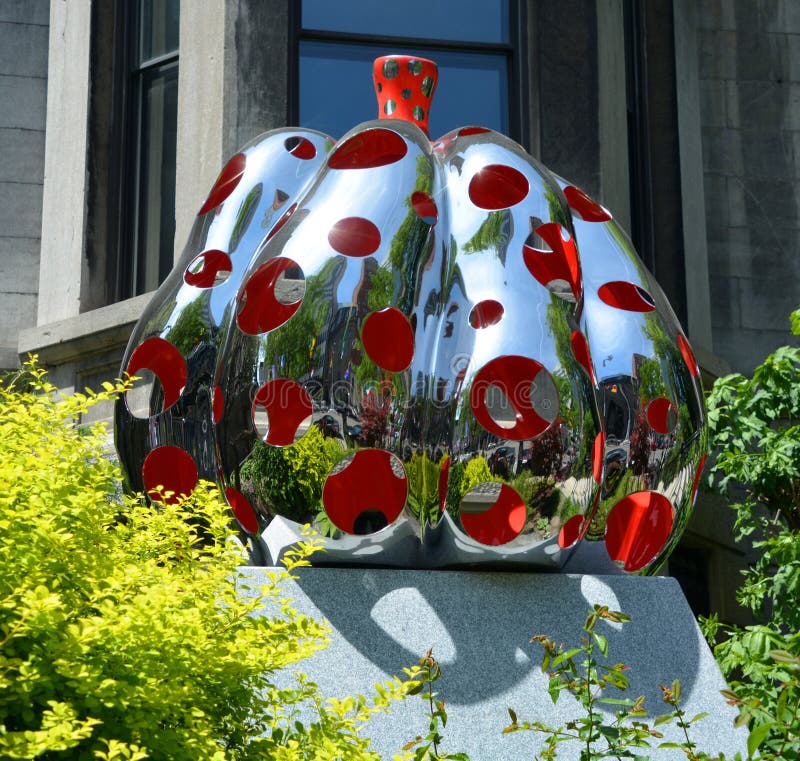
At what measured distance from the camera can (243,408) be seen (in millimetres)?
4645

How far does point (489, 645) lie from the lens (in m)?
4.58

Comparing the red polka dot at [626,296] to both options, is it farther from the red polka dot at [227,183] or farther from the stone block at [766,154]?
the stone block at [766,154]

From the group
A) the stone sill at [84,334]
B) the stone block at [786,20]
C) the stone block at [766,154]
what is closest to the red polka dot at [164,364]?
the stone sill at [84,334]

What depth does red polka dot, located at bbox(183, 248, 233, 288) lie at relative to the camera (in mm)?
5277

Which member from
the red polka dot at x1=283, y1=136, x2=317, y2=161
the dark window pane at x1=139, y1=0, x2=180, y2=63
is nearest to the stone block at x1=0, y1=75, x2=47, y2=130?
the dark window pane at x1=139, y1=0, x2=180, y2=63

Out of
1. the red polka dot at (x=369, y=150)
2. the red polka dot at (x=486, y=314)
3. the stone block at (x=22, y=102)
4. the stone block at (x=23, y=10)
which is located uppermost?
the stone block at (x=23, y=10)

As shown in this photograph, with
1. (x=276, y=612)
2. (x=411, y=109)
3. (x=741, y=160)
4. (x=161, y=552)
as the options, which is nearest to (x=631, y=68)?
(x=741, y=160)

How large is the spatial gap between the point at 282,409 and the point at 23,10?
881 cm

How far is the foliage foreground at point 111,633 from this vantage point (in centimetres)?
271

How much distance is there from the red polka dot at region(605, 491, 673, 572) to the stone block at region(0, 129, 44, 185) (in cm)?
832

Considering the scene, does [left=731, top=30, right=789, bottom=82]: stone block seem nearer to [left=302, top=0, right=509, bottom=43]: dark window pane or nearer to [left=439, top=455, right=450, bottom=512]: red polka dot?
[left=302, top=0, right=509, bottom=43]: dark window pane

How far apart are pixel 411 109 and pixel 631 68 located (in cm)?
636

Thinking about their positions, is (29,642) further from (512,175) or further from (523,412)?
(512,175)

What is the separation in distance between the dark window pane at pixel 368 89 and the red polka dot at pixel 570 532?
497cm
